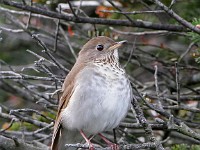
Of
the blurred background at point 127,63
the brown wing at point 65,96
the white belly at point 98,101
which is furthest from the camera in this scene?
the blurred background at point 127,63

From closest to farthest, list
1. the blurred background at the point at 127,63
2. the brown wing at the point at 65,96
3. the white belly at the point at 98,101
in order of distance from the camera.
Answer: the white belly at the point at 98,101 < the brown wing at the point at 65,96 < the blurred background at the point at 127,63

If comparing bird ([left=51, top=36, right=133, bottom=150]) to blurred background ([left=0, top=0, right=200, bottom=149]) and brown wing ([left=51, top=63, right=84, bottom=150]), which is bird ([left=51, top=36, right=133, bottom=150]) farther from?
blurred background ([left=0, top=0, right=200, bottom=149])

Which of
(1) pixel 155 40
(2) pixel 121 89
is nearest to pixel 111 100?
(2) pixel 121 89

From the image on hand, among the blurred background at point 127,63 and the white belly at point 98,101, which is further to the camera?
the blurred background at point 127,63

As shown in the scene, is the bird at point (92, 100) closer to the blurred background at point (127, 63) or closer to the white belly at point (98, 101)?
the white belly at point (98, 101)

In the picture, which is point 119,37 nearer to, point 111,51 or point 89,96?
point 111,51

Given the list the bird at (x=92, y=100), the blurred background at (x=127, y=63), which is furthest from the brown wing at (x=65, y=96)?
the blurred background at (x=127, y=63)

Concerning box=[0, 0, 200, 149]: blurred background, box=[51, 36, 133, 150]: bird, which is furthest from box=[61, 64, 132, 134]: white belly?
box=[0, 0, 200, 149]: blurred background
